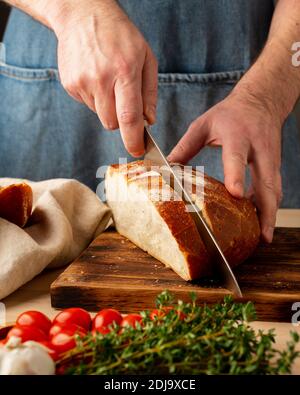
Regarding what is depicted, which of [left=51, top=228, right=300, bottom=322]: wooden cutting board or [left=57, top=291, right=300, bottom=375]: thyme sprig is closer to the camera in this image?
[left=57, top=291, right=300, bottom=375]: thyme sprig

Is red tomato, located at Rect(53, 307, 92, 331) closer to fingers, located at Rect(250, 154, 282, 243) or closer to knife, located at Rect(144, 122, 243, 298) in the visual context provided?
knife, located at Rect(144, 122, 243, 298)

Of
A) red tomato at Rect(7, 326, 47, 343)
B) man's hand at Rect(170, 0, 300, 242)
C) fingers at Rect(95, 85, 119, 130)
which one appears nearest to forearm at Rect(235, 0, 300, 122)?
man's hand at Rect(170, 0, 300, 242)

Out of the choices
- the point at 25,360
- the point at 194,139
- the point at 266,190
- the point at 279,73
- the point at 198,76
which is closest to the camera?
the point at 25,360

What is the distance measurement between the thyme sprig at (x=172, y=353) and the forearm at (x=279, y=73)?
111cm

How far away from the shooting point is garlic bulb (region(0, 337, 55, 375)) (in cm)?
102

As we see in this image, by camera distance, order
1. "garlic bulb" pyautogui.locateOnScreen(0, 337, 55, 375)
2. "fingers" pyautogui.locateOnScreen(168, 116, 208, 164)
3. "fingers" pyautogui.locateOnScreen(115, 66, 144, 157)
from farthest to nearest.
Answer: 1. "fingers" pyautogui.locateOnScreen(168, 116, 208, 164)
2. "fingers" pyautogui.locateOnScreen(115, 66, 144, 157)
3. "garlic bulb" pyautogui.locateOnScreen(0, 337, 55, 375)

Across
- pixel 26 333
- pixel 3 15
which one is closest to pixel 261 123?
pixel 26 333

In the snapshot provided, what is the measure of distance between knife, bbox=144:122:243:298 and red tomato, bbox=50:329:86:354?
1.70 ft

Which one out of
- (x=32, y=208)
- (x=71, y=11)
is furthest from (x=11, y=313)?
(x=71, y=11)

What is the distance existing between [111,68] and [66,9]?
0.97 feet

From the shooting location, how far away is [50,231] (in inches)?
74.0

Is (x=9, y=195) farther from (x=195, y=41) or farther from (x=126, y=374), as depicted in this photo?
(x=195, y=41)

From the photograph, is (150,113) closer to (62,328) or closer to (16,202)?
(16,202)

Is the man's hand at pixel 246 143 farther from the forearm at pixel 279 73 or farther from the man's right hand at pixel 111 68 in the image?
the man's right hand at pixel 111 68
